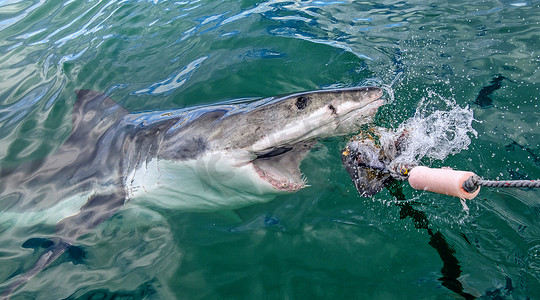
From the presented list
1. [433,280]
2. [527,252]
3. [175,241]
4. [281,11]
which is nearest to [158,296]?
[175,241]

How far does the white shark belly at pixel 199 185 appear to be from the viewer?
2.85m

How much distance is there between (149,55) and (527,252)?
5.07m

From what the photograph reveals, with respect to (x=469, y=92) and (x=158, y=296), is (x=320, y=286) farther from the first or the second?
(x=469, y=92)

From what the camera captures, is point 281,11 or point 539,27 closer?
point 539,27

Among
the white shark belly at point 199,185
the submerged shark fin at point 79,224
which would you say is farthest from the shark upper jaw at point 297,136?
the submerged shark fin at point 79,224

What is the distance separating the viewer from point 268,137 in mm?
2828

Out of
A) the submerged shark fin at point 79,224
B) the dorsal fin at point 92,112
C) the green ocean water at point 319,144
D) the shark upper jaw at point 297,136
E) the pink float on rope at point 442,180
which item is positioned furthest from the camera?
the dorsal fin at point 92,112

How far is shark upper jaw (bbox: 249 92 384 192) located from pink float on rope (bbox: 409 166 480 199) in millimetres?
833

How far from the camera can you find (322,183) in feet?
10.6

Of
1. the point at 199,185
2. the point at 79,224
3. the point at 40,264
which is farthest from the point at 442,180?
the point at 40,264

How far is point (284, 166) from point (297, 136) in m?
0.29

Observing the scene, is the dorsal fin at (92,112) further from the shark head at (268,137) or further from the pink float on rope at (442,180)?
the pink float on rope at (442,180)

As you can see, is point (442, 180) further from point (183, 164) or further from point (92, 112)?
point (92, 112)

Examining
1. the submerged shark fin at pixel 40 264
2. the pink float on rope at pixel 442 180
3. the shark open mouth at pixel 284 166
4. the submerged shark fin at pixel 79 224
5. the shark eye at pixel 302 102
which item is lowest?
the submerged shark fin at pixel 40 264
